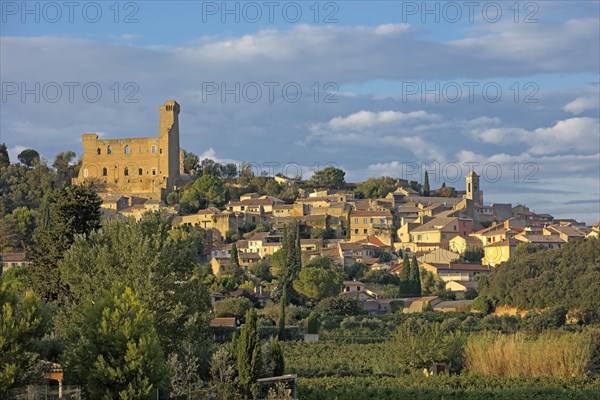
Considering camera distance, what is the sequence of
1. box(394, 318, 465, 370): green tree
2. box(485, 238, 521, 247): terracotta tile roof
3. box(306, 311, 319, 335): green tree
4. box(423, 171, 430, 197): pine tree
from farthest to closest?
box(423, 171, 430, 197): pine tree → box(485, 238, 521, 247): terracotta tile roof → box(306, 311, 319, 335): green tree → box(394, 318, 465, 370): green tree

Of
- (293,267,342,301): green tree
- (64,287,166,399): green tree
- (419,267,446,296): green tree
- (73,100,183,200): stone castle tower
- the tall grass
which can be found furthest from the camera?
(73,100,183,200): stone castle tower

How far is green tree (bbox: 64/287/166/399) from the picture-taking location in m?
25.4

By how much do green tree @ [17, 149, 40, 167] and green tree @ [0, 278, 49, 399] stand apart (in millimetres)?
87289

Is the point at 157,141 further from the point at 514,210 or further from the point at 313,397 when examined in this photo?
the point at 313,397

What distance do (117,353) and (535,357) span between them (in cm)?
1757

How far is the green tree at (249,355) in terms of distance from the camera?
1163 inches

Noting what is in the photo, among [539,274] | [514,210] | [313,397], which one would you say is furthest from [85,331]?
[514,210]

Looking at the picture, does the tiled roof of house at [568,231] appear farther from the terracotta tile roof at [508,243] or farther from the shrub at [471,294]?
the shrub at [471,294]

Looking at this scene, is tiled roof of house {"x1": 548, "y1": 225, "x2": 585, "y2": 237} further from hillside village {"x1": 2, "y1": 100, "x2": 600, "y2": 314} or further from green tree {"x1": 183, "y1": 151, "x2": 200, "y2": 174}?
green tree {"x1": 183, "y1": 151, "x2": 200, "y2": 174}

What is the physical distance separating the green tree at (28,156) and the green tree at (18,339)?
8729 cm

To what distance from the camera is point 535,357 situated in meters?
38.9

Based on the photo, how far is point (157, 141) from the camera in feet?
350

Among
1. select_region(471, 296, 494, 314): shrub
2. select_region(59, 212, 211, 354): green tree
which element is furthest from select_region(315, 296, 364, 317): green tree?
select_region(59, 212, 211, 354): green tree

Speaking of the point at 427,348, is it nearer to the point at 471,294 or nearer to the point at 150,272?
A: the point at 150,272
